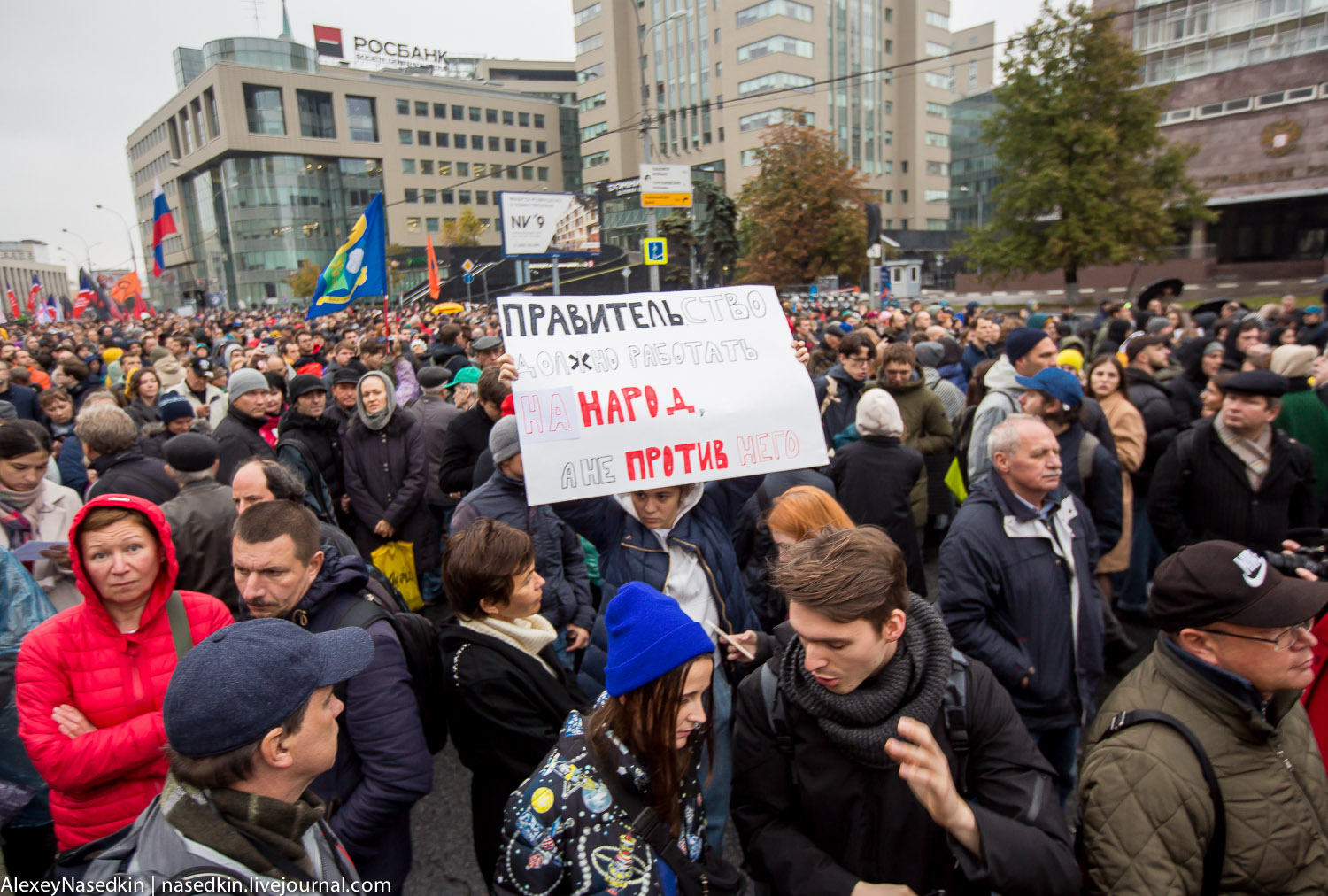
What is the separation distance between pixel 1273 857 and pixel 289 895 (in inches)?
91.8

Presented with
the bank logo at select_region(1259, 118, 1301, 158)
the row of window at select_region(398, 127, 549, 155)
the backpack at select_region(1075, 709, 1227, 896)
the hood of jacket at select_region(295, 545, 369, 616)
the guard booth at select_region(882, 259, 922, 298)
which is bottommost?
the backpack at select_region(1075, 709, 1227, 896)

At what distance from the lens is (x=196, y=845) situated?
141 centimetres

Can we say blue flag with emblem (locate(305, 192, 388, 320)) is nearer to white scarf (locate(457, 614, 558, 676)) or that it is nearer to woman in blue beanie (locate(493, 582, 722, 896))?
white scarf (locate(457, 614, 558, 676))

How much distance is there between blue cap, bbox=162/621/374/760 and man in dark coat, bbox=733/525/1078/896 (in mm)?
1148

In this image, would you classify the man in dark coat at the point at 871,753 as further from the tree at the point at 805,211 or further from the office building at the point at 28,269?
the office building at the point at 28,269

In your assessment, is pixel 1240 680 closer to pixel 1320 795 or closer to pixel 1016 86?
pixel 1320 795

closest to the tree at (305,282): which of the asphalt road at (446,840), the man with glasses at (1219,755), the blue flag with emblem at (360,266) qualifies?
the blue flag with emblem at (360,266)

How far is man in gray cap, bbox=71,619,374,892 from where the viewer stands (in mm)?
1417

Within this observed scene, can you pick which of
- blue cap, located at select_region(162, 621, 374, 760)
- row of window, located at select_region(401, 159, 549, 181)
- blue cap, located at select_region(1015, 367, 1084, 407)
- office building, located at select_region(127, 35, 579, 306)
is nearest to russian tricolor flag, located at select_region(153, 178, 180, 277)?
blue cap, located at select_region(1015, 367, 1084, 407)

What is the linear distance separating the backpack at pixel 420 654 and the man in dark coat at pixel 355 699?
4 centimetres

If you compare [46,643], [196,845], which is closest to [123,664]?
[46,643]

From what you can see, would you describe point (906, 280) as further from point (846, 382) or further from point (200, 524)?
point (200, 524)

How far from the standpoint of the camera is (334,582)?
249cm

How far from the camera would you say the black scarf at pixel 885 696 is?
1811 millimetres
